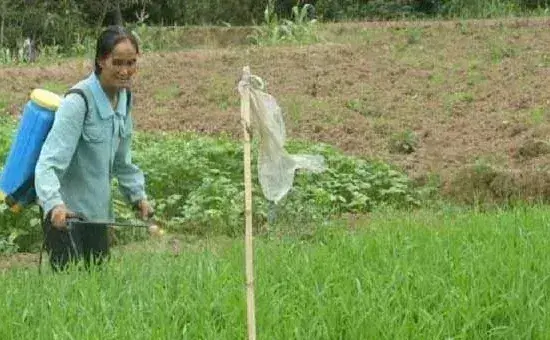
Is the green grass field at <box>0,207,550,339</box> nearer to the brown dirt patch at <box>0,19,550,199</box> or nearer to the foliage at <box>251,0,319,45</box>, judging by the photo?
the brown dirt patch at <box>0,19,550,199</box>

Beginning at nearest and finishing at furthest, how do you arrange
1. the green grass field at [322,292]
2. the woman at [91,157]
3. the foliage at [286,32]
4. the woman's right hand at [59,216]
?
the green grass field at [322,292]
the woman's right hand at [59,216]
the woman at [91,157]
the foliage at [286,32]

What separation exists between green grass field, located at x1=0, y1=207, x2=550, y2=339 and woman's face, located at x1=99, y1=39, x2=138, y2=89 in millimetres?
820

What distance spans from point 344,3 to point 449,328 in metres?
19.9

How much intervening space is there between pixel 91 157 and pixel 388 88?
28.5 feet

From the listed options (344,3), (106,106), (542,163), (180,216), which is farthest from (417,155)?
(344,3)

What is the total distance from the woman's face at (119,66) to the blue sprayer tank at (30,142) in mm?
233

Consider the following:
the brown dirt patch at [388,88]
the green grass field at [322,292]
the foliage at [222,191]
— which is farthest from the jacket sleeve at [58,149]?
the brown dirt patch at [388,88]

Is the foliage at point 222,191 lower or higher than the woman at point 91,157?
lower

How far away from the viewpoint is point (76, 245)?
480 cm

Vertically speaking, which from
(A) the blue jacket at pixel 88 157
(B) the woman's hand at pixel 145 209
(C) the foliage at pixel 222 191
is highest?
(A) the blue jacket at pixel 88 157

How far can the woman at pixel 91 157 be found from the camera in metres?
4.37

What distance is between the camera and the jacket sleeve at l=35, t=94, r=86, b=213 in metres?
4.29

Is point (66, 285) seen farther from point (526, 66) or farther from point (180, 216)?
point (526, 66)

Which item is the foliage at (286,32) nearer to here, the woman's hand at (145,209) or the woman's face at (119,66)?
the woman's hand at (145,209)
